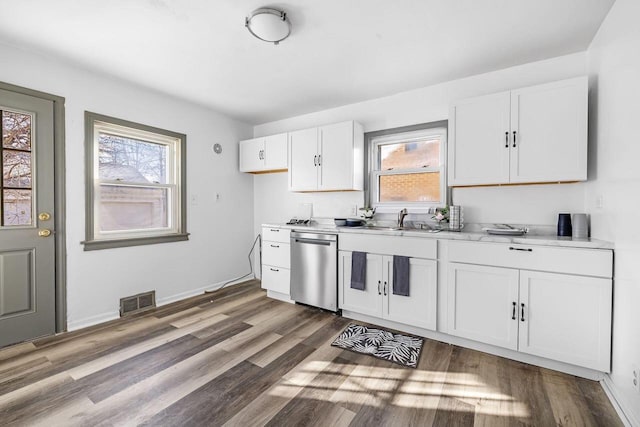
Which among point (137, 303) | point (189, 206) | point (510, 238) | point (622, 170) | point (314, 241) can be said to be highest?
point (622, 170)

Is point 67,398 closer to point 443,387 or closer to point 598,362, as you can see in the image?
point 443,387

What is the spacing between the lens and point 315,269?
10.7ft

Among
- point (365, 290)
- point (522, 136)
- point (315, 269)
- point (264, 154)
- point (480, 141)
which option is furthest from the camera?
point (264, 154)

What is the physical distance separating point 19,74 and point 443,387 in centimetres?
413

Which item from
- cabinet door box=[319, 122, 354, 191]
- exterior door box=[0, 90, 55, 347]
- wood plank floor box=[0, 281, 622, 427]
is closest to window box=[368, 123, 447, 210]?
cabinet door box=[319, 122, 354, 191]

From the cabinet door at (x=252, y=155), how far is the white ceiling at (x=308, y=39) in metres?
1.03

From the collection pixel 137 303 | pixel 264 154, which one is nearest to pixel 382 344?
pixel 137 303

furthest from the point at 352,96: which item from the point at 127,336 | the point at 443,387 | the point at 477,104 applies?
the point at 127,336

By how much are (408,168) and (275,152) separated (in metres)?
1.81

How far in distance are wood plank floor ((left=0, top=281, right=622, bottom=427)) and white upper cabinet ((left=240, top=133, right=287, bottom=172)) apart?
2231 mm

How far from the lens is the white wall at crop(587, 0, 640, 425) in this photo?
1.55m

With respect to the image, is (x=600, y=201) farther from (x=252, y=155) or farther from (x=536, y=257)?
(x=252, y=155)

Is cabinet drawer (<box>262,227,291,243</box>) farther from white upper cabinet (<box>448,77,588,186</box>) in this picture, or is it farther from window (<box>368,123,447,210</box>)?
white upper cabinet (<box>448,77,588,186</box>)

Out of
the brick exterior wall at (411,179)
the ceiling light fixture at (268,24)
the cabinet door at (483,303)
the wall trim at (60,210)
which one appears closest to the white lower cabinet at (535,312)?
the cabinet door at (483,303)
